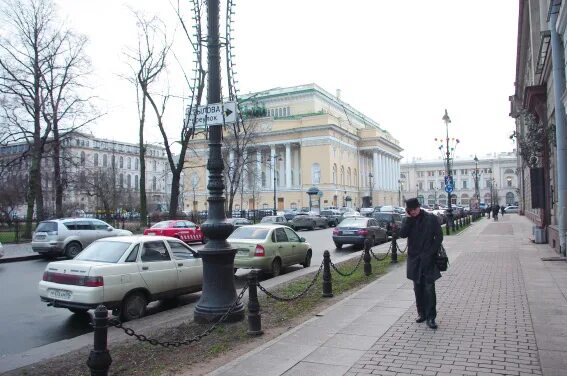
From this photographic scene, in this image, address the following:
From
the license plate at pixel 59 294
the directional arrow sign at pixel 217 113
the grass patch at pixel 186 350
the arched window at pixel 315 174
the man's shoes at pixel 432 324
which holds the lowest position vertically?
the grass patch at pixel 186 350

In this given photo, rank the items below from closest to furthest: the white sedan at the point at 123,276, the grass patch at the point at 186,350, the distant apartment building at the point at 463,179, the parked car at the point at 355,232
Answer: the grass patch at the point at 186,350, the white sedan at the point at 123,276, the parked car at the point at 355,232, the distant apartment building at the point at 463,179

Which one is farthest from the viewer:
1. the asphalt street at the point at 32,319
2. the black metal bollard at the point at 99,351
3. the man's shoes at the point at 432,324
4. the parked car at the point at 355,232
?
the parked car at the point at 355,232

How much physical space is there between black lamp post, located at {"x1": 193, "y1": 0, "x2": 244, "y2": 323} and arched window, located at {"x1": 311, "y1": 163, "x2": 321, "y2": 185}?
83.6 metres

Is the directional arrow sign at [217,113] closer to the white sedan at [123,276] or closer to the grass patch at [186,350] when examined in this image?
the white sedan at [123,276]

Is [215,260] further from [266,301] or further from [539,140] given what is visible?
[539,140]

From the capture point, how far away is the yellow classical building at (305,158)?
9094cm

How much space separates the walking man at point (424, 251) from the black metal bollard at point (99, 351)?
4392 millimetres

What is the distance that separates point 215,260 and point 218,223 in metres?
0.60

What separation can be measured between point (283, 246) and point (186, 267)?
4.86m

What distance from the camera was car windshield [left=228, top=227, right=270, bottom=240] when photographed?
14.6m

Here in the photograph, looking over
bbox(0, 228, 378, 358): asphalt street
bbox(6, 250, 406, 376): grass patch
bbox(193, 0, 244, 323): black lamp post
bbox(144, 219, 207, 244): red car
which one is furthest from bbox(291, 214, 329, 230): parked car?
bbox(193, 0, 244, 323): black lamp post

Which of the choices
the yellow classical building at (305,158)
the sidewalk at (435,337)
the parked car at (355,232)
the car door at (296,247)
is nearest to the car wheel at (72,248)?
the car door at (296,247)

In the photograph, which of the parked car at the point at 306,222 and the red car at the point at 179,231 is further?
the parked car at the point at 306,222

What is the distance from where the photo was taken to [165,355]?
6.43 meters
